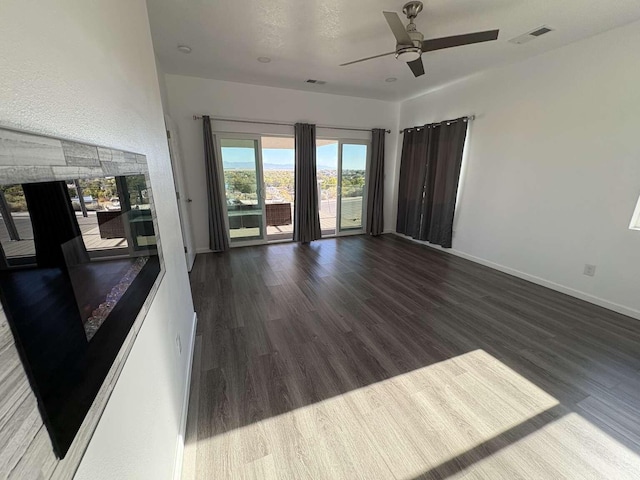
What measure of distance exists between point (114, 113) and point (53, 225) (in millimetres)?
601

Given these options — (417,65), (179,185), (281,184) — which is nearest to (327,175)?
(281,184)

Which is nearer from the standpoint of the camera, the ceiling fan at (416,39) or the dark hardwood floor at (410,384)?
the dark hardwood floor at (410,384)

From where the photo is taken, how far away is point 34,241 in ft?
1.41

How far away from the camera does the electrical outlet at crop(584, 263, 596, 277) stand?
2.72m

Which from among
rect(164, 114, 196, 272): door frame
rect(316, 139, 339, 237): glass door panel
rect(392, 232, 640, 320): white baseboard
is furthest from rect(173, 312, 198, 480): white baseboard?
rect(392, 232, 640, 320): white baseboard

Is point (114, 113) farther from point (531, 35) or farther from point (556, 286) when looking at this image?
point (556, 286)

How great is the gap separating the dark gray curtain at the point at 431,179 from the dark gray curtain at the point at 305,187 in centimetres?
181

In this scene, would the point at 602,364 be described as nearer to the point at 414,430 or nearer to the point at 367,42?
the point at 414,430

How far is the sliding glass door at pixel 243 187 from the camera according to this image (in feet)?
14.0

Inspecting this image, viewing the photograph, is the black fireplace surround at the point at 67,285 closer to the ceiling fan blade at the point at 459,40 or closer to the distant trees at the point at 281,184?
the ceiling fan blade at the point at 459,40

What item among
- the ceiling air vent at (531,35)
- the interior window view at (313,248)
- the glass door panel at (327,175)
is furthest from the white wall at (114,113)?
the glass door panel at (327,175)

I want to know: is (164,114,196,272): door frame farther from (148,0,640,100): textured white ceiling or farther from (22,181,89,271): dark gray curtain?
(22,181,89,271): dark gray curtain

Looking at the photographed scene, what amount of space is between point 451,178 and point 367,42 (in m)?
2.35

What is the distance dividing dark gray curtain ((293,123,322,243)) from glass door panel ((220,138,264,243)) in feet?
2.18
